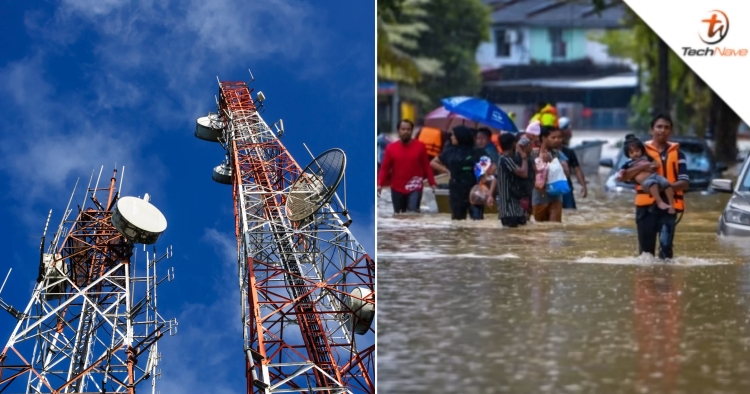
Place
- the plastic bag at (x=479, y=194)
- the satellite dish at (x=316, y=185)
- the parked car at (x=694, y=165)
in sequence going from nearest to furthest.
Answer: the parked car at (x=694, y=165) → the plastic bag at (x=479, y=194) → the satellite dish at (x=316, y=185)

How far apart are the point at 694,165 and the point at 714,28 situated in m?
1.14

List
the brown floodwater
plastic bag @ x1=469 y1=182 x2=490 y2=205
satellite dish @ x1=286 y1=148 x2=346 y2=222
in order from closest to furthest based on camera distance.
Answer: the brown floodwater, plastic bag @ x1=469 y1=182 x2=490 y2=205, satellite dish @ x1=286 y1=148 x2=346 y2=222

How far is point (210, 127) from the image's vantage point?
57.9 ft

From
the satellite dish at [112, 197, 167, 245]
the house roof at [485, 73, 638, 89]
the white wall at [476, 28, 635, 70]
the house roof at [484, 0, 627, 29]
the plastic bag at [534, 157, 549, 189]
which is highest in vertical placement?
the house roof at [484, 0, 627, 29]

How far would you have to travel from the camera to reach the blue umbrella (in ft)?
30.7

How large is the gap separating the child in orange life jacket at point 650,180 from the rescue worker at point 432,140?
5.22 ft

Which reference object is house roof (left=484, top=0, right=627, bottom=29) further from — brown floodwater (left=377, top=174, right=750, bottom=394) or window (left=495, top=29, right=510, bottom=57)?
brown floodwater (left=377, top=174, right=750, bottom=394)

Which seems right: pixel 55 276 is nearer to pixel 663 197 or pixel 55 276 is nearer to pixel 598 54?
pixel 598 54

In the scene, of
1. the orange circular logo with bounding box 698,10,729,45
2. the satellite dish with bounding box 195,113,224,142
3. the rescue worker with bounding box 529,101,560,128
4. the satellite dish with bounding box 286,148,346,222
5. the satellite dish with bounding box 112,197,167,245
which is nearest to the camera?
the orange circular logo with bounding box 698,10,729,45

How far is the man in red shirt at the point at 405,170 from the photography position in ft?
31.5

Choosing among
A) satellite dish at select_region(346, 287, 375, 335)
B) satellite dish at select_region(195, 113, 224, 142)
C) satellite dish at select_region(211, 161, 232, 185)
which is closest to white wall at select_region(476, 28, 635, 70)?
satellite dish at select_region(346, 287, 375, 335)

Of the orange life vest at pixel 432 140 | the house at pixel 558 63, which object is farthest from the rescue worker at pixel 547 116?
the orange life vest at pixel 432 140

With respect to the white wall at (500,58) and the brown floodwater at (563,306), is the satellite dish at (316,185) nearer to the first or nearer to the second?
the brown floodwater at (563,306)

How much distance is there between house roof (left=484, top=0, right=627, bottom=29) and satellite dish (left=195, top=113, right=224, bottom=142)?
8.42m
